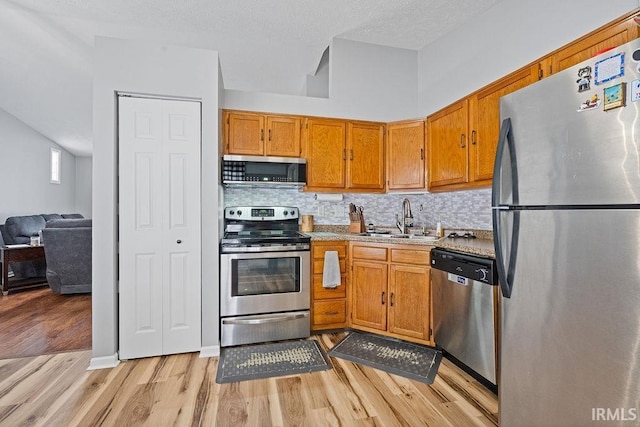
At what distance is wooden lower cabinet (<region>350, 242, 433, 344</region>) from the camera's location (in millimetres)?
2518

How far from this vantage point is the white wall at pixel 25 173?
547 cm

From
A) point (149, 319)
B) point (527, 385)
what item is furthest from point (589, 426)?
point (149, 319)

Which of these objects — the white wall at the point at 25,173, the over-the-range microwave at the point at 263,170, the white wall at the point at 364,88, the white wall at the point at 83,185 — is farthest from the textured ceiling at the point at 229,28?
the white wall at the point at 83,185

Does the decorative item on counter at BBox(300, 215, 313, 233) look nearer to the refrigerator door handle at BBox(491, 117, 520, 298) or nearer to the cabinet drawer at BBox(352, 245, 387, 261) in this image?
the cabinet drawer at BBox(352, 245, 387, 261)

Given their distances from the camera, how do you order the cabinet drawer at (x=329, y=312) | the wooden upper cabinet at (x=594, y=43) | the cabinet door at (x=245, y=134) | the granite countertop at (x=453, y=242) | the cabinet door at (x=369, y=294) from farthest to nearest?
1. the cabinet door at (x=245, y=134)
2. the cabinet drawer at (x=329, y=312)
3. the cabinet door at (x=369, y=294)
4. the granite countertop at (x=453, y=242)
5. the wooden upper cabinet at (x=594, y=43)

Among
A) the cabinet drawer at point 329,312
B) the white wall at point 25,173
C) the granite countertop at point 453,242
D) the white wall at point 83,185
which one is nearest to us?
the granite countertop at point 453,242

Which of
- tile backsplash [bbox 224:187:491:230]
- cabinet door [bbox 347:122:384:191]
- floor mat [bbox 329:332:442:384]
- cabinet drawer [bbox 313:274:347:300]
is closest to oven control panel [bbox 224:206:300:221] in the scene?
tile backsplash [bbox 224:187:491:230]

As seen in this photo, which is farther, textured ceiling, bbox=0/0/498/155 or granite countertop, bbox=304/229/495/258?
textured ceiling, bbox=0/0/498/155

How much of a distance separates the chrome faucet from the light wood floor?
1.45m

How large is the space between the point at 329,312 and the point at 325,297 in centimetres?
15

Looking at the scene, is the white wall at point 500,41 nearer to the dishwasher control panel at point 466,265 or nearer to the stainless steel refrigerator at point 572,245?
the stainless steel refrigerator at point 572,245

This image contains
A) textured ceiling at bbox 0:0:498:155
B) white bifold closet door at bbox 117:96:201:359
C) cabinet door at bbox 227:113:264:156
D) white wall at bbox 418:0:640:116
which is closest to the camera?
white wall at bbox 418:0:640:116

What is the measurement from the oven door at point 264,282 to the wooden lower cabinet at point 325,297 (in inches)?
3.0

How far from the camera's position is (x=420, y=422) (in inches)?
65.4
